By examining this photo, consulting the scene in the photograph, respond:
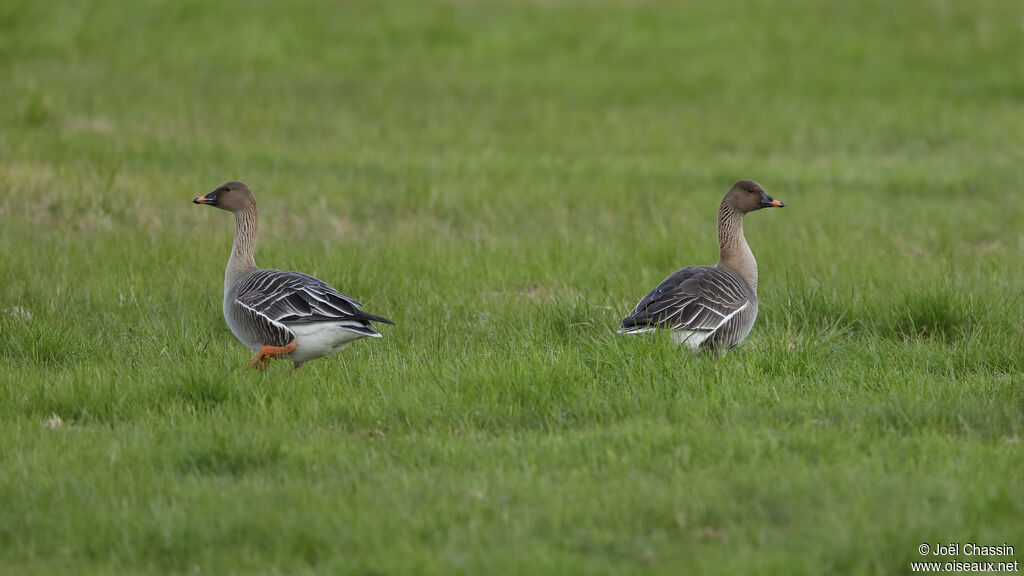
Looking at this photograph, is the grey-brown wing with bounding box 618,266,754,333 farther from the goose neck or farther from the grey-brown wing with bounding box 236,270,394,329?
the goose neck

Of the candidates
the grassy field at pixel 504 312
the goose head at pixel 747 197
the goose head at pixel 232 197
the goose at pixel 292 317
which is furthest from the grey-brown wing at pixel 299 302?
the goose head at pixel 747 197

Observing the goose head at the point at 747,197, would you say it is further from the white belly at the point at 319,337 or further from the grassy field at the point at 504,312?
the white belly at the point at 319,337

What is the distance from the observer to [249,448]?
6.12 metres

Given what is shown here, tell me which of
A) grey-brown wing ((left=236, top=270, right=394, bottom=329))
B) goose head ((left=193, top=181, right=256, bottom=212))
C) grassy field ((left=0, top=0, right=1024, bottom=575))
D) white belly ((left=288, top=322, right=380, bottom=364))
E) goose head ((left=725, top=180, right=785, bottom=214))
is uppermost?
goose head ((left=193, top=181, right=256, bottom=212))

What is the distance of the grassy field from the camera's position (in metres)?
5.34

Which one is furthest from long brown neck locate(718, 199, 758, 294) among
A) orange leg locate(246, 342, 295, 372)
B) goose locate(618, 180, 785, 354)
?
orange leg locate(246, 342, 295, 372)

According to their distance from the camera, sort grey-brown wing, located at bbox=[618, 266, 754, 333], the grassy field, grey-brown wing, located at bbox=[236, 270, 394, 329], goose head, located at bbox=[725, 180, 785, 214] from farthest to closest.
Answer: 1. goose head, located at bbox=[725, 180, 785, 214]
2. grey-brown wing, located at bbox=[618, 266, 754, 333]
3. grey-brown wing, located at bbox=[236, 270, 394, 329]
4. the grassy field

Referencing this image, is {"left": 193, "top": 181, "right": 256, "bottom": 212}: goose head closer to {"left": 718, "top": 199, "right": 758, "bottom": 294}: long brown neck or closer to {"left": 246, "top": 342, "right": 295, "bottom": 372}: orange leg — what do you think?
{"left": 246, "top": 342, "right": 295, "bottom": 372}: orange leg

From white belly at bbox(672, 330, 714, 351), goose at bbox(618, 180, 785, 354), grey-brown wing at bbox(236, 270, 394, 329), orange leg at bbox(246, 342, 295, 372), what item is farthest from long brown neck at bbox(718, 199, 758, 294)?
orange leg at bbox(246, 342, 295, 372)

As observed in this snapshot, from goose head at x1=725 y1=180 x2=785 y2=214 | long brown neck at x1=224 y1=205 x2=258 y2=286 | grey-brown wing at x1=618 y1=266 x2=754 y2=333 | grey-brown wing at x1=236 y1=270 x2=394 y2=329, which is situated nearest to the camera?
grey-brown wing at x1=236 y1=270 x2=394 y2=329

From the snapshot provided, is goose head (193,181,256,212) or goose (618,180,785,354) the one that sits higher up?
goose head (193,181,256,212)

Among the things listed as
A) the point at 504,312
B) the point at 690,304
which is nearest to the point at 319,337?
the point at 504,312

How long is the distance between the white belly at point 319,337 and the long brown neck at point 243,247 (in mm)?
1169

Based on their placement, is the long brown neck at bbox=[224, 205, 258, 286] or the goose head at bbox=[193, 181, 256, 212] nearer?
the long brown neck at bbox=[224, 205, 258, 286]
